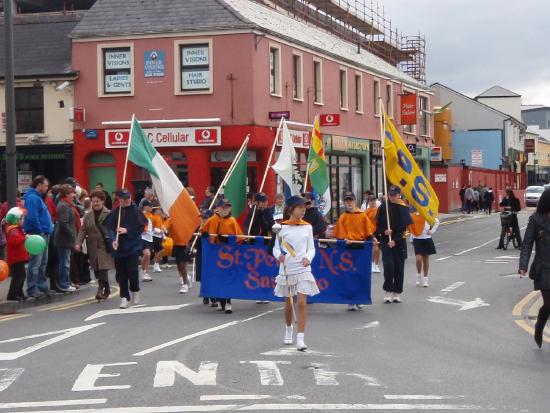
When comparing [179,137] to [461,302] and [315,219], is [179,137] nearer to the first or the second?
[315,219]

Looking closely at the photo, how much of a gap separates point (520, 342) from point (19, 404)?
6.27 metres

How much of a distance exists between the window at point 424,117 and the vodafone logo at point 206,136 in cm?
2114

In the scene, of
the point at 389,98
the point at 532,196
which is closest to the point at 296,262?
the point at 389,98

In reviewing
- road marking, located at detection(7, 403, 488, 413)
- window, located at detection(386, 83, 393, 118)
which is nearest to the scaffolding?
window, located at detection(386, 83, 393, 118)

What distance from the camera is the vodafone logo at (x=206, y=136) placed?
105ft

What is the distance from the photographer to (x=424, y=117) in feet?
171

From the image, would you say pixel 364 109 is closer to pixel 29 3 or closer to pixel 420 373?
pixel 29 3

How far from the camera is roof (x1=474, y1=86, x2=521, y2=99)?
93312mm

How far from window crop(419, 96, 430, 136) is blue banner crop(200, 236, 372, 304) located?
36.7 m

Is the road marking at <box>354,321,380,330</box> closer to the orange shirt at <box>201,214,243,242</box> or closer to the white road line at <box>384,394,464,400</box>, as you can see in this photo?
the orange shirt at <box>201,214,243,242</box>

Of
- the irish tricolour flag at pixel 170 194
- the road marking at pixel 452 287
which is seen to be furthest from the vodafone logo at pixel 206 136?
the irish tricolour flag at pixel 170 194

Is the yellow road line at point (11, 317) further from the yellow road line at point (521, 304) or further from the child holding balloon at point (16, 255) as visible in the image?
the yellow road line at point (521, 304)

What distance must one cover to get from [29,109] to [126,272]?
63.0ft

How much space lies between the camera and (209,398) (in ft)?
27.8
